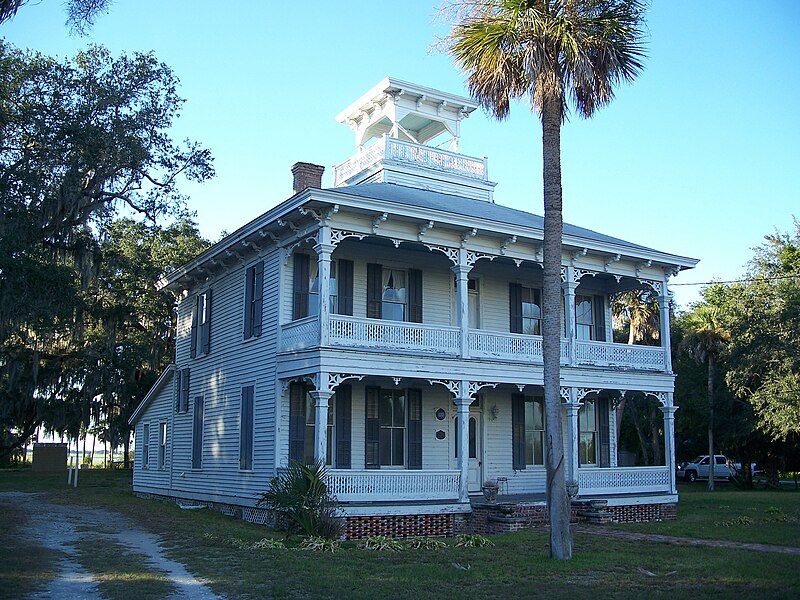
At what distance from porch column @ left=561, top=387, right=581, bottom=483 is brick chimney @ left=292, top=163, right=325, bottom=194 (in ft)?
28.3

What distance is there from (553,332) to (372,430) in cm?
764

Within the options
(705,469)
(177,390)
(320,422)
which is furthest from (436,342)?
(705,469)

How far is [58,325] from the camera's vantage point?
2353 cm

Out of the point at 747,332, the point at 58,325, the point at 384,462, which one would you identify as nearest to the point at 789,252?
the point at 747,332

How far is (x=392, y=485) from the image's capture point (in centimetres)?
1778

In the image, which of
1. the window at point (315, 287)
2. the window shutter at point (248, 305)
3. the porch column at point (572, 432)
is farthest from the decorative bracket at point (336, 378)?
the porch column at point (572, 432)

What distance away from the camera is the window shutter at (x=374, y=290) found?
20.4 meters

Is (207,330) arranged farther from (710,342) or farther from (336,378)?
(710,342)

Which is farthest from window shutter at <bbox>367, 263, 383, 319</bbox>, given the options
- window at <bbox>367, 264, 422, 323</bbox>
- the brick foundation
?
the brick foundation

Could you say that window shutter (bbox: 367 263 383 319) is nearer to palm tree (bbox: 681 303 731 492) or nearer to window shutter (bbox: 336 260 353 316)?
window shutter (bbox: 336 260 353 316)

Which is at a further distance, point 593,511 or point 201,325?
point 201,325

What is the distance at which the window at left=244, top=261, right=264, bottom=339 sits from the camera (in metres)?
20.3

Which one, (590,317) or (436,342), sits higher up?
(590,317)

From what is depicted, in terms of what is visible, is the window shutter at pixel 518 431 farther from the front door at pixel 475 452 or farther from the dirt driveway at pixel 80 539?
the dirt driveway at pixel 80 539
